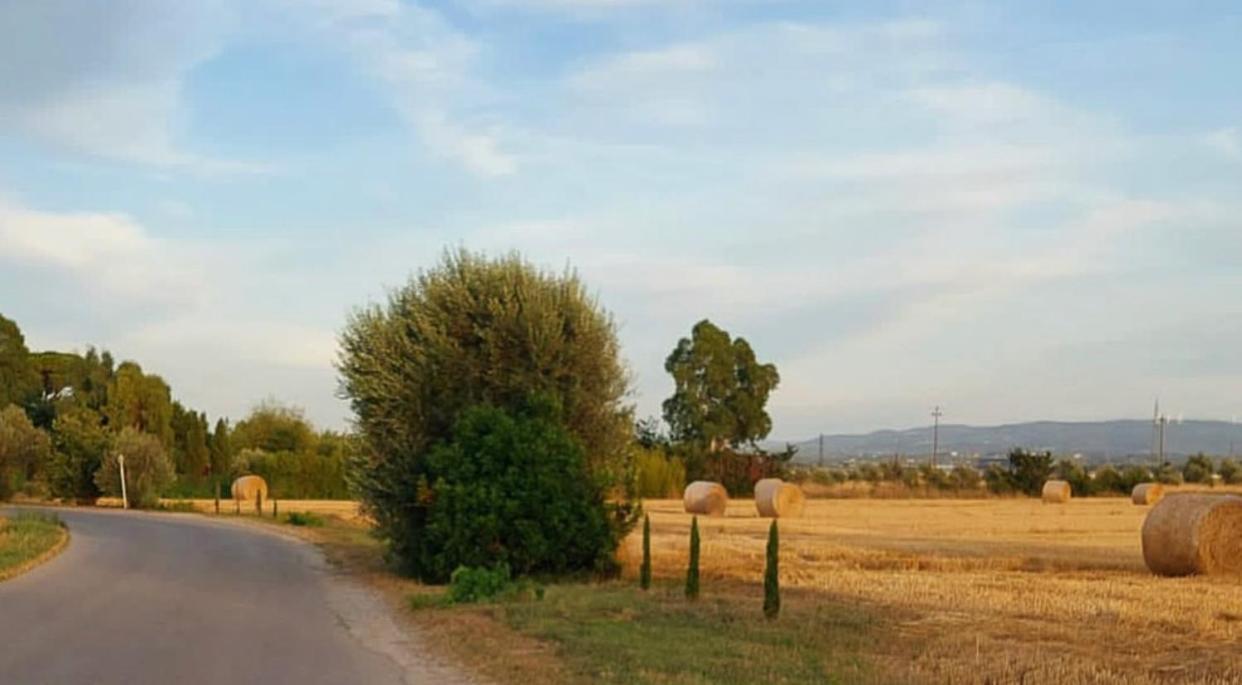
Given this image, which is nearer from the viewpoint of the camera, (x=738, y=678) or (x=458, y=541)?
(x=738, y=678)

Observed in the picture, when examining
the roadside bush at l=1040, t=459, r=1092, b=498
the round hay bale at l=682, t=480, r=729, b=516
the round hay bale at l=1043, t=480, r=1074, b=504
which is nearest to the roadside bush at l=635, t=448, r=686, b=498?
the round hay bale at l=682, t=480, r=729, b=516

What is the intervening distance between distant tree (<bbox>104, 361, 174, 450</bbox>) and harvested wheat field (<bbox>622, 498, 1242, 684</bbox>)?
105ft

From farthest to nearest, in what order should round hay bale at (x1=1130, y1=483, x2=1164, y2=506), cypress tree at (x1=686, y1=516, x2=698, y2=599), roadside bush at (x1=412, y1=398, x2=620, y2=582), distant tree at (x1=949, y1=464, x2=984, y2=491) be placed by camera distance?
distant tree at (x1=949, y1=464, x2=984, y2=491)
round hay bale at (x1=1130, y1=483, x2=1164, y2=506)
roadside bush at (x1=412, y1=398, x2=620, y2=582)
cypress tree at (x1=686, y1=516, x2=698, y2=599)

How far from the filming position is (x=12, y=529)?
1385 inches

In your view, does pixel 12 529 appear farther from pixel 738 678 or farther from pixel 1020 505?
pixel 1020 505

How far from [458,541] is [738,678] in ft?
34.2

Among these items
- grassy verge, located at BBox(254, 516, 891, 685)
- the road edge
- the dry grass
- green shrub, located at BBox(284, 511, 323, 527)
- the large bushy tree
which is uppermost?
the large bushy tree

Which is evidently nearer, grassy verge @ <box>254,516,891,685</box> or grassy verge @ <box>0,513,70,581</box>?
grassy verge @ <box>254,516,891,685</box>

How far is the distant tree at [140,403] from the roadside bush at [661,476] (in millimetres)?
21551

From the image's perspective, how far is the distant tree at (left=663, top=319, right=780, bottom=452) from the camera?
273 feet

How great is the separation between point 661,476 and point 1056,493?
17572 millimetres

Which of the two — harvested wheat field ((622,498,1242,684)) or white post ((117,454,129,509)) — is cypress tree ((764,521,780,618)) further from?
white post ((117,454,129,509))

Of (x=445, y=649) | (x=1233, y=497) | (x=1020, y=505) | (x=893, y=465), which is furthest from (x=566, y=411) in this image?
(x=893, y=465)

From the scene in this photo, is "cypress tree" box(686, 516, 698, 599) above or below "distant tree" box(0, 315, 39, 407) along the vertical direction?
below
